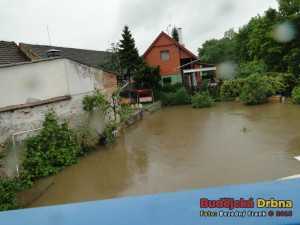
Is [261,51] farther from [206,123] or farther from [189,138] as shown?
[189,138]

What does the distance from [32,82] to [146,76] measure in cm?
1558

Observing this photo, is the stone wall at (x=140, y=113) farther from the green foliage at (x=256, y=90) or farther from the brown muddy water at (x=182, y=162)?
the green foliage at (x=256, y=90)

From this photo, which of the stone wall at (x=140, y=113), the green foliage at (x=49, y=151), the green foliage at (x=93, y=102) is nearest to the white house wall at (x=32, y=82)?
the green foliage at (x=49, y=151)

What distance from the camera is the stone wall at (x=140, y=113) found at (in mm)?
16156

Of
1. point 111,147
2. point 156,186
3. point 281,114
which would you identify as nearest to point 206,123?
point 281,114

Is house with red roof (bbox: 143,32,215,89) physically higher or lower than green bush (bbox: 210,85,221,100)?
higher

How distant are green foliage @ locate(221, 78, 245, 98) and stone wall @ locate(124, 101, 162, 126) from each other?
6.31 m

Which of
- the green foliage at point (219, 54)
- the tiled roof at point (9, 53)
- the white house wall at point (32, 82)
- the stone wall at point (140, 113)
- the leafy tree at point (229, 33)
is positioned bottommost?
the stone wall at point (140, 113)

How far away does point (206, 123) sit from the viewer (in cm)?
1461

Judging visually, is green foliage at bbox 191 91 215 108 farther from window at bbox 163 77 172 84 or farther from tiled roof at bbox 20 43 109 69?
tiled roof at bbox 20 43 109 69

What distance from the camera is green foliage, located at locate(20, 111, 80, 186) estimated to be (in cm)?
799

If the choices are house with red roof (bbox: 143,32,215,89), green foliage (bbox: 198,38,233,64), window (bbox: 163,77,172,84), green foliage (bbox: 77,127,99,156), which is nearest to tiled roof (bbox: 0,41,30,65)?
green foliage (bbox: 77,127,99,156)

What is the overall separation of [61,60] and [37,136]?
10.1 ft

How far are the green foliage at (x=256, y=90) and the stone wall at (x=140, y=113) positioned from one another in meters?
7.55
